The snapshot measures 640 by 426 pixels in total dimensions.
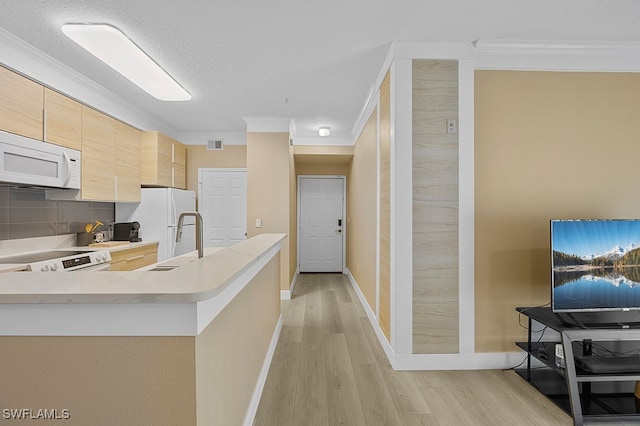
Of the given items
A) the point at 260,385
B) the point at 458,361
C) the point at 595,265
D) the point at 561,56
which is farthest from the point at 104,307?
the point at 561,56

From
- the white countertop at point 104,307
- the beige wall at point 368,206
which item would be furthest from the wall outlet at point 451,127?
the white countertop at point 104,307

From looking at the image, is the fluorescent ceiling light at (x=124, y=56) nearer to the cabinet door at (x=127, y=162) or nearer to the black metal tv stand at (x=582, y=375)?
the cabinet door at (x=127, y=162)

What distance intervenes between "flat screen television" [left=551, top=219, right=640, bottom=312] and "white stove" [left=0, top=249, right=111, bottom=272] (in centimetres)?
375

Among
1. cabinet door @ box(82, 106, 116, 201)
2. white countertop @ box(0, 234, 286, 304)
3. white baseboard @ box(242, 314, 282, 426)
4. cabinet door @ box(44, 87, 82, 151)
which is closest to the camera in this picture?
white countertop @ box(0, 234, 286, 304)

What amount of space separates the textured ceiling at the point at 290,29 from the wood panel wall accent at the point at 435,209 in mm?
376

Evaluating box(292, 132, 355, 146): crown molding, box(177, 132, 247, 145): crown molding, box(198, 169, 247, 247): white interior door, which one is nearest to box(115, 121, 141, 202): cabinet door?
box(177, 132, 247, 145): crown molding

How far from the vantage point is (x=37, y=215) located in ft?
10.1

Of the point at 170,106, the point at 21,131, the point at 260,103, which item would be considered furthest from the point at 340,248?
the point at 21,131

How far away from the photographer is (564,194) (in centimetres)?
256

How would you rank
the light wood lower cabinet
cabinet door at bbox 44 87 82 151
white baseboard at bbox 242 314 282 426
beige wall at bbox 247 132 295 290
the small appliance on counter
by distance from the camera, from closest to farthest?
white baseboard at bbox 242 314 282 426
cabinet door at bbox 44 87 82 151
the light wood lower cabinet
the small appliance on counter
beige wall at bbox 247 132 295 290

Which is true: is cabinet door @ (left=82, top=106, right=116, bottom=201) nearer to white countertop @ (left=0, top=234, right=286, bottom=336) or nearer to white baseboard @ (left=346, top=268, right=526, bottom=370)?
white countertop @ (left=0, top=234, right=286, bottom=336)

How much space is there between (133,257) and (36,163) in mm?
1453

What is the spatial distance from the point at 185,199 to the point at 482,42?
13.6ft

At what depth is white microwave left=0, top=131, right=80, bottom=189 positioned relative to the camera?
92.7 inches
